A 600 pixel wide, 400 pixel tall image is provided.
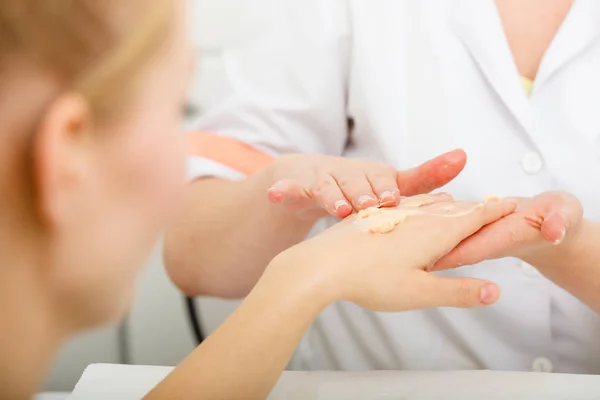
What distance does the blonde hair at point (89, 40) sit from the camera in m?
0.26

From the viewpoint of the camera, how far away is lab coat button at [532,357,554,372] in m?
0.64

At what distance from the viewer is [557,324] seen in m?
0.66

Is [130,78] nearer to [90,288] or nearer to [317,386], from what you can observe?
[90,288]

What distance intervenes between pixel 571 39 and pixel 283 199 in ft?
1.04

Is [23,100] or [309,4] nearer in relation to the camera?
[23,100]

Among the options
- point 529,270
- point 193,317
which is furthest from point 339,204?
point 193,317

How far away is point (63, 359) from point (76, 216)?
807 millimetres

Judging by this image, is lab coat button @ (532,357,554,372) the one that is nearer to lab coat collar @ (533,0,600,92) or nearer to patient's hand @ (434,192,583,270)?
patient's hand @ (434,192,583,270)

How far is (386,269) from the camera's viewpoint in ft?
1.59

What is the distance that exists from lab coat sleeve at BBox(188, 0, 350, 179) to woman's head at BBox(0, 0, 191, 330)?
367 mm

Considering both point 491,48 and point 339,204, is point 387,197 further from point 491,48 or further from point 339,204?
point 491,48

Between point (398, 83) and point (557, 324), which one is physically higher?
point (398, 83)

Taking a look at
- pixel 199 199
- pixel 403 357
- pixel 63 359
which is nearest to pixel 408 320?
pixel 403 357

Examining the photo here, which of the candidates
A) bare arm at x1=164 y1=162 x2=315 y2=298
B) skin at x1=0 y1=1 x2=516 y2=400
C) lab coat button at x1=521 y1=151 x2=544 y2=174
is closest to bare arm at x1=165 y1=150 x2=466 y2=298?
bare arm at x1=164 y1=162 x2=315 y2=298
